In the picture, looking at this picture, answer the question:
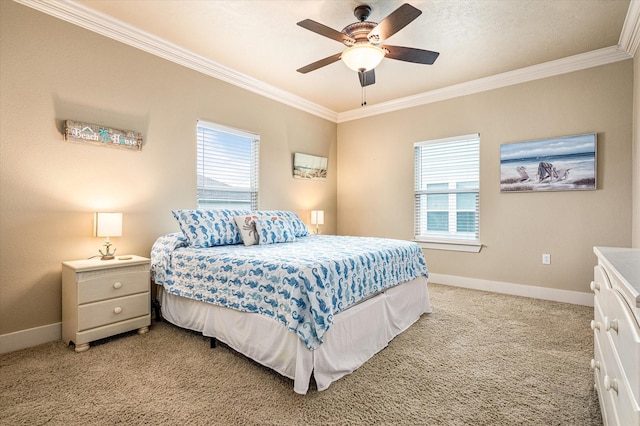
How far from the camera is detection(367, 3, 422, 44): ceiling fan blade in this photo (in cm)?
208

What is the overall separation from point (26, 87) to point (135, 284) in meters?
1.78

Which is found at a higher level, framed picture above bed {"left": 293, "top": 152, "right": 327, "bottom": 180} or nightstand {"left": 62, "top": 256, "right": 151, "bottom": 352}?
framed picture above bed {"left": 293, "top": 152, "right": 327, "bottom": 180}

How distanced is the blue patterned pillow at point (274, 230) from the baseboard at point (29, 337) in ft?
6.02

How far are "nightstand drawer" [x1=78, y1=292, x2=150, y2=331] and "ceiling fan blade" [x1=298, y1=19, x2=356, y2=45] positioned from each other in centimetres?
256

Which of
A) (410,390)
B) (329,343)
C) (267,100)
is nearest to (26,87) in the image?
(267,100)

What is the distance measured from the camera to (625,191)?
335 centimetres

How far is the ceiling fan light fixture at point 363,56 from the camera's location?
8.07 ft

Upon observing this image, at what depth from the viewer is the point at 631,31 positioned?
295 centimetres

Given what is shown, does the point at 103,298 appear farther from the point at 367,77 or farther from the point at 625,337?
the point at 625,337

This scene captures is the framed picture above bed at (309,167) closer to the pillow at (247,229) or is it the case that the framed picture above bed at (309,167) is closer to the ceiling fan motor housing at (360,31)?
the pillow at (247,229)

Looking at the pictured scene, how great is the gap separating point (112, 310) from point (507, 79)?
16.2ft

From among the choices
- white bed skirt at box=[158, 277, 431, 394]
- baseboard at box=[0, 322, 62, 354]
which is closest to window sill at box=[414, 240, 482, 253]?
white bed skirt at box=[158, 277, 431, 394]

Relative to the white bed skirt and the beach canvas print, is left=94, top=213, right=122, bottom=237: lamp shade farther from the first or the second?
the beach canvas print

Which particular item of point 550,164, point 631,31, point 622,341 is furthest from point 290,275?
point 631,31
